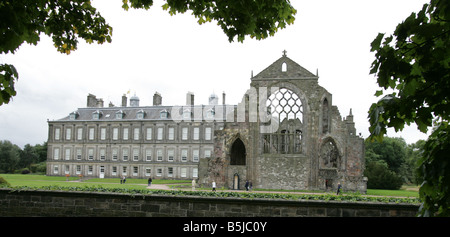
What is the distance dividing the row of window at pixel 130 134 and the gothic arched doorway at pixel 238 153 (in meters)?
17.2

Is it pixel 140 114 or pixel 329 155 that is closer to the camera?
pixel 329 155

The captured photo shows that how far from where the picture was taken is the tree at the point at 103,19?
5.31 metres

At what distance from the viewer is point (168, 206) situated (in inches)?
458

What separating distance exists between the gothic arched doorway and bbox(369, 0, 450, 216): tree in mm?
30608

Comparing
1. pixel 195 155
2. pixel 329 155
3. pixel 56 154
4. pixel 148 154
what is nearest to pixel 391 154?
pixel 195 155

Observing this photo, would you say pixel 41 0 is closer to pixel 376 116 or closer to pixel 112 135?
pixel 376 116

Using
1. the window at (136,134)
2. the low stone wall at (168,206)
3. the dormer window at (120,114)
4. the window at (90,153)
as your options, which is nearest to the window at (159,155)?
the window at (136,134)

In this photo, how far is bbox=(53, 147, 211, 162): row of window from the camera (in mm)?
53522

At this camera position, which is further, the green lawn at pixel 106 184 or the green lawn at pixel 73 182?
the green lawn at pixel 73 182

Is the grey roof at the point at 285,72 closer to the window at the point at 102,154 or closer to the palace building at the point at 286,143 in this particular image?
the palace building at the point at 286,143

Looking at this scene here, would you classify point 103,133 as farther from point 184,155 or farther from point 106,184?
point 106,184

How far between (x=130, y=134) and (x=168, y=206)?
46.2 meters
